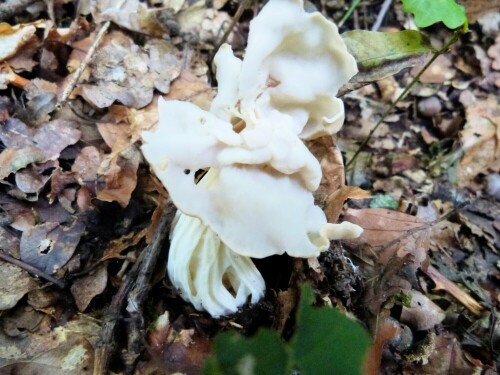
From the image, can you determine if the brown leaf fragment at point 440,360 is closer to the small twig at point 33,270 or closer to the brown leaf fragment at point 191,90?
the small twig at point 33,270

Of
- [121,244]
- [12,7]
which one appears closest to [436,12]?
[121,244]

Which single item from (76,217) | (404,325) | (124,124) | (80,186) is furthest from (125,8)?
(404,325)

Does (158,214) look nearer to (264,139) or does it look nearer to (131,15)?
(264,139)

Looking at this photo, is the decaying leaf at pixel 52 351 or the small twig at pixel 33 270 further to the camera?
the small twig at pixel 33 270

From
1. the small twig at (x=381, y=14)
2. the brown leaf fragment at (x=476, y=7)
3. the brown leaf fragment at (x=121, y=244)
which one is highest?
the brown leaf fragment at (x=476, y=7)

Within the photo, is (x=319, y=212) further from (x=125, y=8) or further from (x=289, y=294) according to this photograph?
(x=125, y=8)

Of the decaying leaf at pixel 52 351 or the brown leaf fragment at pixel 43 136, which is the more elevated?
the brown leaf fragment at pixel 43 136

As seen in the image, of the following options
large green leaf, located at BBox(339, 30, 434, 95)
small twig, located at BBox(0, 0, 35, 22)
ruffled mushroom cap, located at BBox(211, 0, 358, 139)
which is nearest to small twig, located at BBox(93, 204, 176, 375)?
ruffled mushroom cap, located at BBox(211, 0, 358, 139)

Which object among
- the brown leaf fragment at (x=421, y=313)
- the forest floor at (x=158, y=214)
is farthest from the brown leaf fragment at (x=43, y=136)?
the brown leaf fragment at (x=421, y=313)

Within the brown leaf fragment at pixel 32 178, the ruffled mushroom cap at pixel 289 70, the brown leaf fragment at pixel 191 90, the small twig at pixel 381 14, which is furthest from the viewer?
the small twig at pixel 381 14
